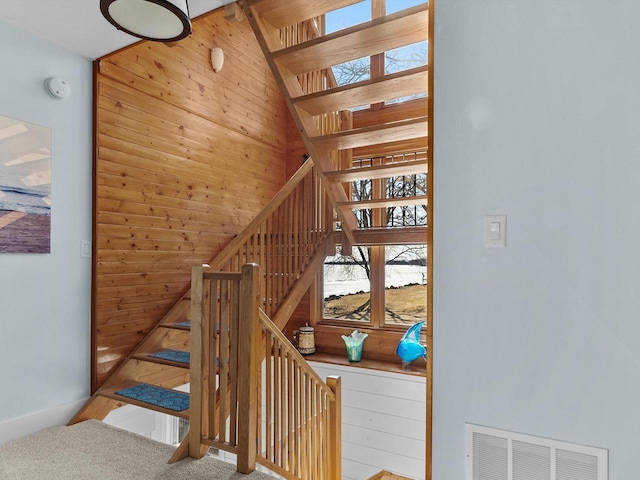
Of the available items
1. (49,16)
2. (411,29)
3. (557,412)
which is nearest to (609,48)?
(411,29)

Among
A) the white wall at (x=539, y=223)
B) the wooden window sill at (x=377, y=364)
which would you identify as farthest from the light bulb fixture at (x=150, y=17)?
the wooden window sill at (x=377, y=364)

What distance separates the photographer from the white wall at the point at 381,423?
3773 millimetres

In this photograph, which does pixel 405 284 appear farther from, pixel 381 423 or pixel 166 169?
pixel 166 169

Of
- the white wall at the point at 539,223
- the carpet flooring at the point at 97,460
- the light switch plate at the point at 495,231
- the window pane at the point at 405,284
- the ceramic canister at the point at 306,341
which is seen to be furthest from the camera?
the ceramic canister at the point at 306,341

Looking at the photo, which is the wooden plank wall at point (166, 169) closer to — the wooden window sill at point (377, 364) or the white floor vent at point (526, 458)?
the wooden window sill at point (377, 364)

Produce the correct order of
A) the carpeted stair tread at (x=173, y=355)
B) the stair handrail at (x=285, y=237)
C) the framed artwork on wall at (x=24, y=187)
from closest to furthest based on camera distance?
the framed artwork on wall at (x=24, y=187), the carpeted stair tread at (x=173, y=355), the stair handrail at (x=285, y=237)

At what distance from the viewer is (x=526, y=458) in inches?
57.1

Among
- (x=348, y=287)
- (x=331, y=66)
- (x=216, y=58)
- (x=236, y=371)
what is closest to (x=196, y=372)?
(x=236, y=371)

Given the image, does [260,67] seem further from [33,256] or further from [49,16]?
[33,256]

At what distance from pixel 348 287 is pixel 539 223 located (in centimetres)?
328

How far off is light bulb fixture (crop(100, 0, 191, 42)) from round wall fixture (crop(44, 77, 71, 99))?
3.81ft

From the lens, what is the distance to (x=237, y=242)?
308 cm

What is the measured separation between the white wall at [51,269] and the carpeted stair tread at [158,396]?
0.34 metres

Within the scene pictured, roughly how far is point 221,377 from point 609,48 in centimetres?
218
